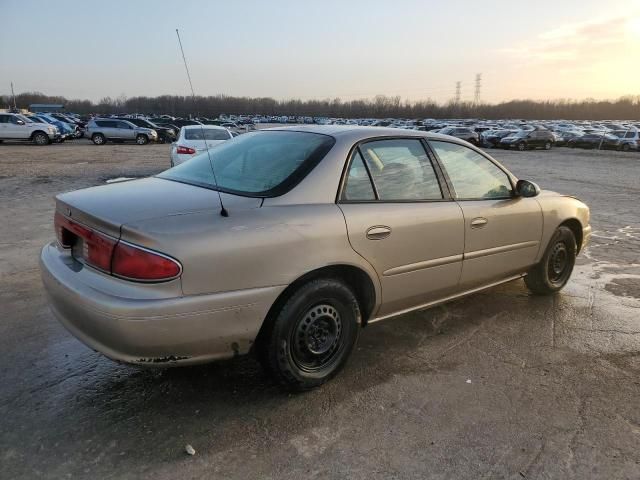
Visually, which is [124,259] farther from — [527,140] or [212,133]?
[527,140]

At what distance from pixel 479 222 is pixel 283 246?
1791mm

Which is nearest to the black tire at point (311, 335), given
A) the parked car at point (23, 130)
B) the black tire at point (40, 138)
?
the parked car at point (23, 130)

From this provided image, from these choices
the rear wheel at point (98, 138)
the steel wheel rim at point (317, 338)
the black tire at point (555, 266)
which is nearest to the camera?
the steel wheel rim at point (317, 338)

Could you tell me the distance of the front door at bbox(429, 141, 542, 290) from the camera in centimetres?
382

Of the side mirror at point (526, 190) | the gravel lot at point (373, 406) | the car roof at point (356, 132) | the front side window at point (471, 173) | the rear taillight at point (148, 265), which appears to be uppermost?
the car roof at point (356, 132)

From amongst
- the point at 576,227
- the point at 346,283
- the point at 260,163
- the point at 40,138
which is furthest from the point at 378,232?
the point at 40,138

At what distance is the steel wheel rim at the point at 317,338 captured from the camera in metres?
2.95

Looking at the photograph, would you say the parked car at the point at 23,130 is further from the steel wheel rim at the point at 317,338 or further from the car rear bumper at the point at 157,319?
the steel wheel rim at the point at 317,338

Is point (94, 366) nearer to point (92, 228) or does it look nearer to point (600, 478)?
point (92, 228)

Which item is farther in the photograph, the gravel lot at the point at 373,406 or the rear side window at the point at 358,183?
the rear side window at the point at 358,183

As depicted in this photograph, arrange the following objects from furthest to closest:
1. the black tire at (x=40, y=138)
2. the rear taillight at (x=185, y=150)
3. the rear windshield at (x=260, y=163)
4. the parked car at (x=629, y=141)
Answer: the parked car at (x=629, y=141) < the black tire at (x=40, y=138) < the rear taillight at (x=185, y=150) < the rear windshield at (x=260, y=163)

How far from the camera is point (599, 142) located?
35281mm

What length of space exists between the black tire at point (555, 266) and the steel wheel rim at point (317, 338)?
2450 millimetres

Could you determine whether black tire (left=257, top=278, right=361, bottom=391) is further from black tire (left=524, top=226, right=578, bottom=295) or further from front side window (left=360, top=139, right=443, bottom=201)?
black tire (left=524, top=226, right=578, bottom=295)
